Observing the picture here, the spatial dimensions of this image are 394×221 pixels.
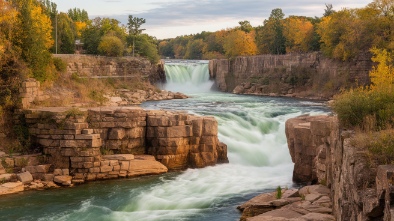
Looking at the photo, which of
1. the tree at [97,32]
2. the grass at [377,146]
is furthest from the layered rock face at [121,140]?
the tree at [97,32]

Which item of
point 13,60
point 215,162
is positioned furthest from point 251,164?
point 13,60

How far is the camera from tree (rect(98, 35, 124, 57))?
44688 mm

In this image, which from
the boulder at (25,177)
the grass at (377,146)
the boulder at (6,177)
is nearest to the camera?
the grass at (377,146)

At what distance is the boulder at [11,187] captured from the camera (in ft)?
51.7

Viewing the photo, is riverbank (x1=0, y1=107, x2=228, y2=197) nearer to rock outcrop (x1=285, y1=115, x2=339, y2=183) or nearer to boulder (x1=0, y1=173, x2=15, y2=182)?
boulder (x1=0, y1=173, x2=15, y2=182)

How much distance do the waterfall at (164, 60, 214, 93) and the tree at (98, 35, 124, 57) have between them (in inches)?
323

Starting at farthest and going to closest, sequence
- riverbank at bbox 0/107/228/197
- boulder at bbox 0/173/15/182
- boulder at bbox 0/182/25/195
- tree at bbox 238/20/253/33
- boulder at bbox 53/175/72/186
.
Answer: tree at bbox 238/20/253/33 → riverbank at bbox 0/107/228/197 → boulder at bbox 53/175/72/186 → boulder at bbox 0/173/15/182 → boulder at bbox 0/182/25/195

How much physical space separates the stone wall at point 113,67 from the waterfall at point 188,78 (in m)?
1.75

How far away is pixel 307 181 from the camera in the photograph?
1684cm

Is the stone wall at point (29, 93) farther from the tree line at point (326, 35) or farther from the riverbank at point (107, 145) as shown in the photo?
the tree line at point (326, 35)

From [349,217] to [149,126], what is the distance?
12380 mm

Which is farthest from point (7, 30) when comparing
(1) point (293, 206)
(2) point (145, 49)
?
(2) point (145, 49)

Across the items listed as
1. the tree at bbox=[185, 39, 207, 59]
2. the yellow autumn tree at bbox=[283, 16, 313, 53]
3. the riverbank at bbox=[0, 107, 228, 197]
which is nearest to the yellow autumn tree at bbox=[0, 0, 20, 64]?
the riverbank at bbox=[0, 107, 228, 197]

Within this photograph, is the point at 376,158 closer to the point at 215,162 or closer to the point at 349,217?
the point at 349,217
